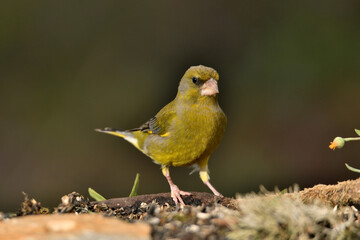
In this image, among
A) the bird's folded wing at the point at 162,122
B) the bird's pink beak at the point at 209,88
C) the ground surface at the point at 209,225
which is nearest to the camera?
the ground surface at the point at 209,225

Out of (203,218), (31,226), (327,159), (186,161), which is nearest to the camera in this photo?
(31,226)

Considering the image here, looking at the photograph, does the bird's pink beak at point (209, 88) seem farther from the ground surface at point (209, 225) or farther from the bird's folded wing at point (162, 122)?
the ground surface at point (209, 225)

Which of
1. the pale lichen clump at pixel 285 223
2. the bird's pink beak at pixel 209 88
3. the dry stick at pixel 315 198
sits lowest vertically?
the dry stick at pixel 315 198

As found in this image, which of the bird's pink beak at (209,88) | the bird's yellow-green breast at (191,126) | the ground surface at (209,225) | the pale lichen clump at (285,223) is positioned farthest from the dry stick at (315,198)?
the bird's pink beak at (209,88)

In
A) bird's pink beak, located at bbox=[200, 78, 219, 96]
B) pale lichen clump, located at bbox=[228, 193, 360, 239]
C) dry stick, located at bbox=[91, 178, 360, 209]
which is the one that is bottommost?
dry stick, located at bbox=[91, 178, 360, 209]

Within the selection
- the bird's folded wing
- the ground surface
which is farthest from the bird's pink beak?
the ground surface

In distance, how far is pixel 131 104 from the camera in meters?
7.18

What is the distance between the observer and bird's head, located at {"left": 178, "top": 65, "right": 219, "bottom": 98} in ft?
13.3

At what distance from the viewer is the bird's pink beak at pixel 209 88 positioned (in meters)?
4.03

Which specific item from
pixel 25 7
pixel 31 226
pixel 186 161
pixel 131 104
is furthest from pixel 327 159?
pixel 31 226

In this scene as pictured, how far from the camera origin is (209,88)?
407 centimetres

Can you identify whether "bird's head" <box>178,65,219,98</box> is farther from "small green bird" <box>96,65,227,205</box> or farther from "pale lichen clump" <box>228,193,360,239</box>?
"pale lichen clump" <box>228,193,360,239</box>

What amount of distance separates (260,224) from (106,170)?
5155mm

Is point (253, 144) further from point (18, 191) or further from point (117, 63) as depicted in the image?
point (18, 191)
